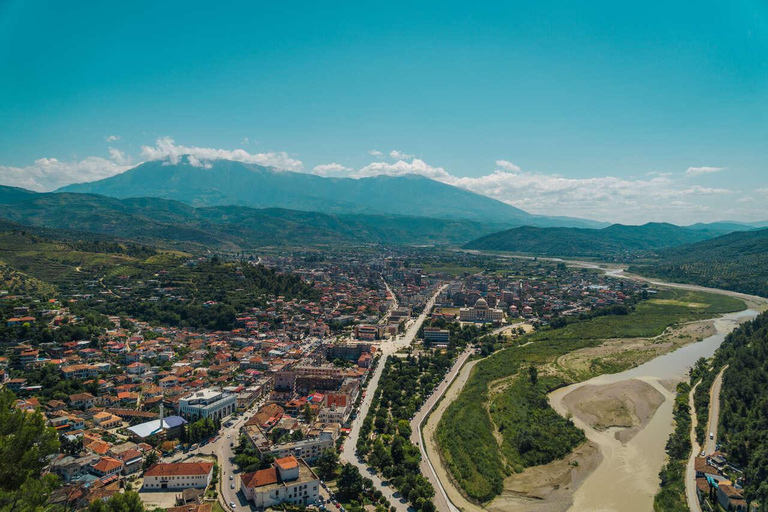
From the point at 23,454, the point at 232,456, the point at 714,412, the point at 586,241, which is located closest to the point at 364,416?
the point at 232,456

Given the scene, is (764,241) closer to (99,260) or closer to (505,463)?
(505,463)

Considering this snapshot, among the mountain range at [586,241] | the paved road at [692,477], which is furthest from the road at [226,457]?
the mountain range at [586,241]

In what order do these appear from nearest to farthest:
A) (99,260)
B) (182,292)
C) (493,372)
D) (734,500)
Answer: (734,500) → (493,372) → (182,292) → (99,260)

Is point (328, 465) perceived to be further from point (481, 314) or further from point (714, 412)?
point (481, 314)

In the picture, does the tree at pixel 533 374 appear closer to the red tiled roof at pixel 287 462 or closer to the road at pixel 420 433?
the road at pixel 420 433

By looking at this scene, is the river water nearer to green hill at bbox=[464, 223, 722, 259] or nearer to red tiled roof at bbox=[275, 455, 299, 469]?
red tiled roof at bbox=[275, 455, 299, 469]

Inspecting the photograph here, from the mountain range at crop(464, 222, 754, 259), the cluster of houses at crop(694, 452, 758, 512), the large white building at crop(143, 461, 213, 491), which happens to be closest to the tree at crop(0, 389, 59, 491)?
the large white building at crop(143, 461, 213, 491)

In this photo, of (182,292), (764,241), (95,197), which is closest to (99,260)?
(182,292)
